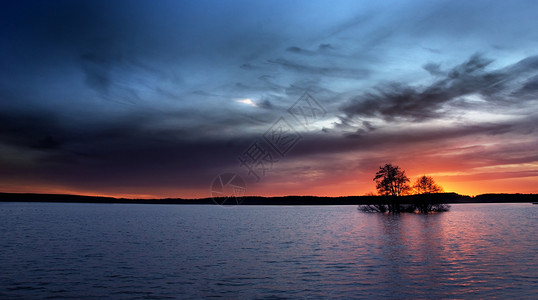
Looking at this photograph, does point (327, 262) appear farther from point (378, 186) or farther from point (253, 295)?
point (378, 186)

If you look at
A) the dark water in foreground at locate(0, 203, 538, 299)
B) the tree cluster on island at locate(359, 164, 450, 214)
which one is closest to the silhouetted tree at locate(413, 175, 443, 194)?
the tree cluster on island at locate(359, 164, 450, 214)

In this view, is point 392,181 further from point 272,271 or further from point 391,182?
point 272,271

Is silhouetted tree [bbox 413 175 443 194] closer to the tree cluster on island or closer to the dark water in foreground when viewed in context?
the tree cluster on island

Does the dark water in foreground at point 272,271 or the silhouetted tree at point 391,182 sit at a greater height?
the silhouetted tree at point 391,182

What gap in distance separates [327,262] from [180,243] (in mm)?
21481

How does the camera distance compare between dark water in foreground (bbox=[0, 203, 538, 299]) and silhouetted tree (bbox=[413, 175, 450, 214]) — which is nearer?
dark water in foreground (bbox=[0, 203, 538, 299])

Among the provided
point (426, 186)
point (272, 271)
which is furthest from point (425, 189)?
point (272, 271)

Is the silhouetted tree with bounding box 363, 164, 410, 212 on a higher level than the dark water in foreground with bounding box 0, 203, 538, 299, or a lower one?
higher

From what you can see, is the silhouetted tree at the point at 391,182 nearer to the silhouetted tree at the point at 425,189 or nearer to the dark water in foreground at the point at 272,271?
the silhouetted tree at the point at 425,189

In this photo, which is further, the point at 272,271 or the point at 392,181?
the point at 392,181

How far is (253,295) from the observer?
19422 mm

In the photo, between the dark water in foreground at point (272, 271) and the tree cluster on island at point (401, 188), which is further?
the tree cluster on island at point (401, 188)

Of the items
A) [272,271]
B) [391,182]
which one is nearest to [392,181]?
[391,182]

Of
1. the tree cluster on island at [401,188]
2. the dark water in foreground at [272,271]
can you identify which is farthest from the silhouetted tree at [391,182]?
the dark water in foreground at [272,271]
